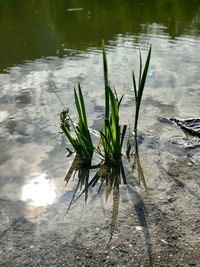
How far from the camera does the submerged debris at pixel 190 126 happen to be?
2973 millimetres

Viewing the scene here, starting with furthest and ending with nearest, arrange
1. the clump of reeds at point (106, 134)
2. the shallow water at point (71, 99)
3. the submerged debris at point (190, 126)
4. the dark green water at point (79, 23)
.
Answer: the dark green water at point (79, 23), the submerged debris at point (190, 126), the clump of reeds at point (106, 134), the shallow water at point (71, 99)

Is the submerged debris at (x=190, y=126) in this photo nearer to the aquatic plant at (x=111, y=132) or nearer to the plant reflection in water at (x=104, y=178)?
the plant reflection in water at (x=104, y=178)

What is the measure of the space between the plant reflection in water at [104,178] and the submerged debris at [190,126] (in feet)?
2.20

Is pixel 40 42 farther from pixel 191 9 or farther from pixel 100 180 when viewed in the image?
pixel 191 9

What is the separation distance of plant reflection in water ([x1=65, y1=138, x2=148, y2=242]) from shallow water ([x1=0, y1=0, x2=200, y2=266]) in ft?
0.14

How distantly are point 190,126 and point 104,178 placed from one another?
3.80 ft

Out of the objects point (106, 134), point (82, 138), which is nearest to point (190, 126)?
point (106, 134)

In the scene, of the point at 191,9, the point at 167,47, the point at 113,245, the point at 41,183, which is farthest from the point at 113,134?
the point at 191,9

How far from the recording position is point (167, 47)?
607cm

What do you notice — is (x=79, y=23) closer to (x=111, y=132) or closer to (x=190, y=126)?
(x=190, y=126)

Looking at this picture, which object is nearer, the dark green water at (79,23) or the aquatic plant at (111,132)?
the aquatic plant at (111,132)

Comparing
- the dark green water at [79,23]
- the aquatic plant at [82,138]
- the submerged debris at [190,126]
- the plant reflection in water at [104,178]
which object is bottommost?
the plant reflection in water at [104,178]

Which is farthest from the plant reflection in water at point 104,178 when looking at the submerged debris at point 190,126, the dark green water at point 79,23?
the dark green water at point 79,23

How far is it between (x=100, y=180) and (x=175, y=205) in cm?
59
